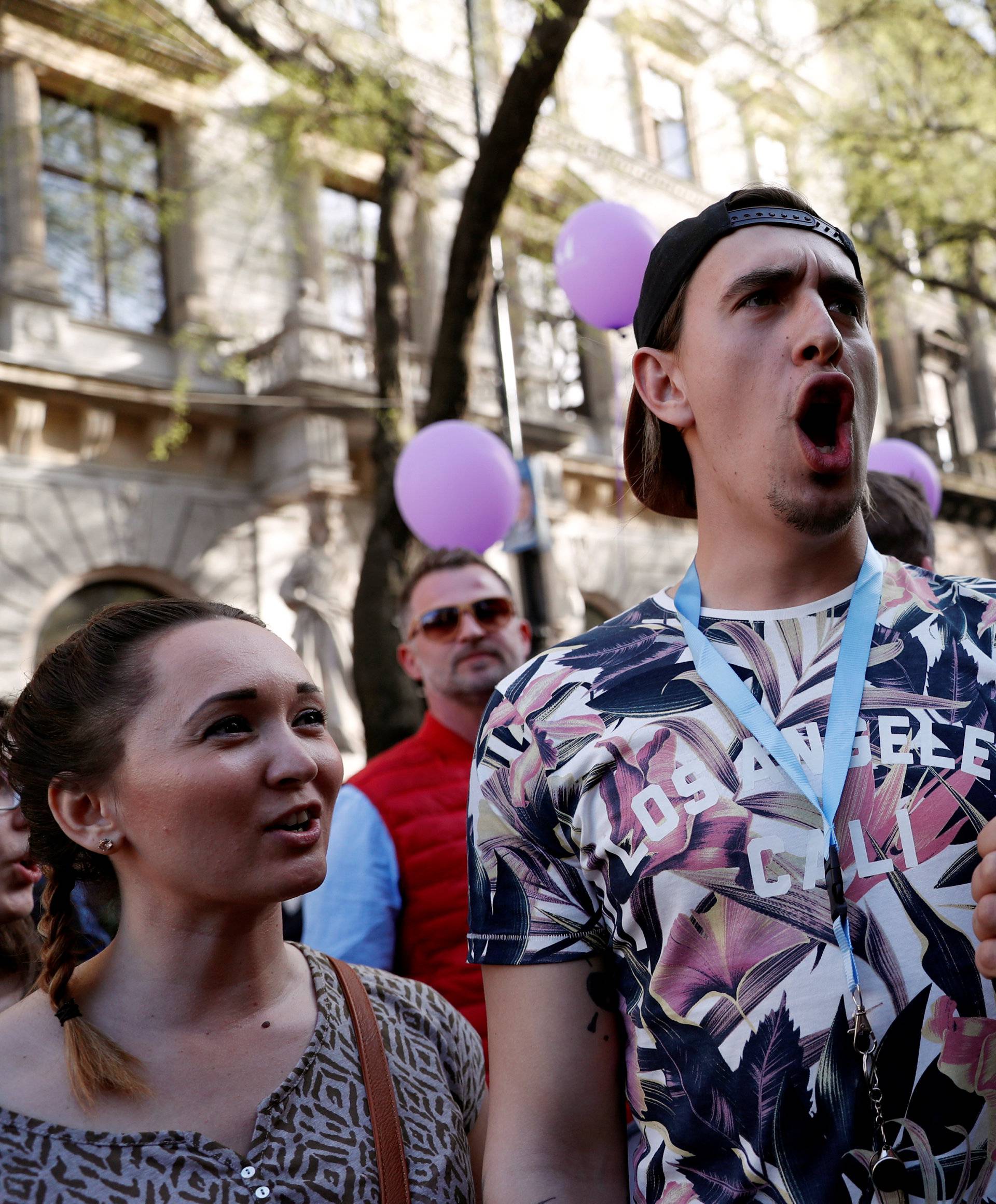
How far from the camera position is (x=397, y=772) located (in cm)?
337

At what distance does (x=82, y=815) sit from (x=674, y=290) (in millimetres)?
1194

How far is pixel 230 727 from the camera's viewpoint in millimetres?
1788

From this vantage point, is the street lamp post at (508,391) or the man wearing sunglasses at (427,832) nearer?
the man wearing sunglasses at (427,832)

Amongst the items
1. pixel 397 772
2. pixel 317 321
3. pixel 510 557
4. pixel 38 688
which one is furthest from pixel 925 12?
pixel 38 688

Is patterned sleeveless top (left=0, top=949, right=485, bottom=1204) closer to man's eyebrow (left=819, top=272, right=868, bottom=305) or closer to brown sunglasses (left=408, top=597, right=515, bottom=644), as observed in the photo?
man's eyebrow (left=819, top=272, right=868, bottom=305)

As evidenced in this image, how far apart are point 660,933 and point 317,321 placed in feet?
40.4

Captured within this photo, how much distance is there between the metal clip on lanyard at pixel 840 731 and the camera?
128 cm

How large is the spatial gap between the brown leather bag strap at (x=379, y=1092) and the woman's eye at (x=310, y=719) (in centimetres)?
42

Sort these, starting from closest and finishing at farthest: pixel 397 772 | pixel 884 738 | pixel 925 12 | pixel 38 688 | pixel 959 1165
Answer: pixel 959 1165, pixel 884 738, pixel 38 688, pixel 397 772, pixel 925 12

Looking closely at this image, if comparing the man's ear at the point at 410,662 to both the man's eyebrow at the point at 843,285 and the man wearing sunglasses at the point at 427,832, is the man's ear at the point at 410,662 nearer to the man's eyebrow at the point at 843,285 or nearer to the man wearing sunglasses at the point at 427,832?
the man wearing sunglasses at the point at 427,832

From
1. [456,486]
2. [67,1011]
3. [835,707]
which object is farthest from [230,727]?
[456,486]

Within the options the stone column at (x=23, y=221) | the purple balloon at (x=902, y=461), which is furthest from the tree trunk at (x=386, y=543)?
the stone column at (x=23, y=221)

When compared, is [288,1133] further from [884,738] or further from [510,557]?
[510,557]

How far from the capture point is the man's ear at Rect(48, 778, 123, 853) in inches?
71.1
